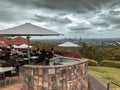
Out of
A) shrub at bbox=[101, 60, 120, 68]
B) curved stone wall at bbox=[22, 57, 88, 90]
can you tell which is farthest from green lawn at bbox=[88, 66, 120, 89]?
curved stone wall at bbox=[22, 57, 88, 90]

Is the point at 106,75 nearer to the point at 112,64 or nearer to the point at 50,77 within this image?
the point at 112,64

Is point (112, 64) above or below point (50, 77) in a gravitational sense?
below

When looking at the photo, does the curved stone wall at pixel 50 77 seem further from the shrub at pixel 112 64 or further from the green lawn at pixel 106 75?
the shrub at pixel 112 64

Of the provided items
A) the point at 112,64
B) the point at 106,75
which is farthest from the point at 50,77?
the point at 112,64

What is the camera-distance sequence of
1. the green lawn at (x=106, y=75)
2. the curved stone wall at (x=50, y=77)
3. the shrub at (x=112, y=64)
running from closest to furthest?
the curved stone wall at (x=50, y=77) → the green lawn at (x=106, y=75) → the shrub at (x=112, y=64)

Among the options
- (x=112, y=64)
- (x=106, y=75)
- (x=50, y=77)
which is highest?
(x=50, y=77)

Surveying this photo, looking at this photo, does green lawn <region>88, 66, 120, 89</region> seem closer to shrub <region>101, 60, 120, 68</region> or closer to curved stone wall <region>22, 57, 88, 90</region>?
shrub <region>101, 60, 120, 68</region>

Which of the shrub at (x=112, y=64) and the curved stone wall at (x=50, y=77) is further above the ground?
the curved stone wall at (x=50, y=77)

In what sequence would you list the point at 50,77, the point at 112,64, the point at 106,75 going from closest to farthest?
the point at 50,77
the point at 106,75
the point at 112,64

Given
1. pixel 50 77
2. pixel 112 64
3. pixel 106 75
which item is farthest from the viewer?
pixel 112 64

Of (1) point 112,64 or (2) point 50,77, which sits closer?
(2) point 50,77

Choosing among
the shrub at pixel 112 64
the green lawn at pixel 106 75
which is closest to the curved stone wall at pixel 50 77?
the green lawn at pixel 106 75

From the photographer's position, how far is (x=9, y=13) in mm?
19219

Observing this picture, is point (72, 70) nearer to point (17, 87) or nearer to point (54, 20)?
point (17, 87)
